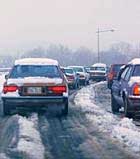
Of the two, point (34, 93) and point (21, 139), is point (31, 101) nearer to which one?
point (34, 93)

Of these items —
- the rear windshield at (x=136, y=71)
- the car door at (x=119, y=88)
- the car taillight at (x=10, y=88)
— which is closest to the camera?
the rear windshield at (x=136, y=71)

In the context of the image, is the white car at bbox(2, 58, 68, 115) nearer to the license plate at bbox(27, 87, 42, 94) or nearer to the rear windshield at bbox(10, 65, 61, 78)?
the license plate at bbox(27, 87, 42, 94)

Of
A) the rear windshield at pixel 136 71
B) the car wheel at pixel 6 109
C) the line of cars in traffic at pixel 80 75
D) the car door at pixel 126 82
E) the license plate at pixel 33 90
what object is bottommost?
the line of cars in traffic at pixel 80 75

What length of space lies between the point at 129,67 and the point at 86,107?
9.19ft

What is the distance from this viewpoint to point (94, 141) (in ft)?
36.7

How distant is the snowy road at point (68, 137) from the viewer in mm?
9602

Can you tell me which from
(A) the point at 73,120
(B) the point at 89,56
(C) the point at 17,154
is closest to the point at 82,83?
(A) the point at 73,120

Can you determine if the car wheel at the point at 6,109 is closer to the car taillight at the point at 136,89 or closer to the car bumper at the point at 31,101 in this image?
the car bumper at the point at 31,101

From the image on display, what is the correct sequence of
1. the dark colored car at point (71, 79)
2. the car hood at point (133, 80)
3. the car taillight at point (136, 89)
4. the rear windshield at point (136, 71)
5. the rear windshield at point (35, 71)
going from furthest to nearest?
1. the dark colored car at point (71, 79)
2. the rear windshield at point (35, 71)
3. the rear windshield at point (136, 71)
4. the car hood at point (133, 80)
5. the car taillight at point (136, 89)

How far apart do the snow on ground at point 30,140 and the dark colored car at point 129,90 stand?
8.52 feet

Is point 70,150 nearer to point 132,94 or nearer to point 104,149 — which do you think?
point 104,149

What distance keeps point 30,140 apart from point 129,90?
15.4 feet

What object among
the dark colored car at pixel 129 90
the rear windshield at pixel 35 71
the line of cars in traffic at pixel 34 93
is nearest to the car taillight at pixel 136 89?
the dark colored car at pixel 129 90

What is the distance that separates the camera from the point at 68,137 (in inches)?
466
